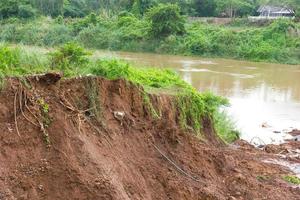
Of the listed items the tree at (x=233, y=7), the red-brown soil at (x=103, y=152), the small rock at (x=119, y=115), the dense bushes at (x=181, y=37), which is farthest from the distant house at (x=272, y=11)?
the small rock at (x=119, y=115)

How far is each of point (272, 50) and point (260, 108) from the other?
744 inches

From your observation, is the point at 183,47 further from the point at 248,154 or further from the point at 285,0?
the point at 248,154

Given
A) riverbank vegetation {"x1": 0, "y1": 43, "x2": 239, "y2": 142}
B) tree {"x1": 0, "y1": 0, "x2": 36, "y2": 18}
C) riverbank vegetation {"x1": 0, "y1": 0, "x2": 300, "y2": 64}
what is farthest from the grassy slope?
riverbank vegetation {"x1": 0, "y1": 43, "x2": 239, "y2": 142}

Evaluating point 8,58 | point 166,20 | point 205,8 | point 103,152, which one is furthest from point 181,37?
point 103,152

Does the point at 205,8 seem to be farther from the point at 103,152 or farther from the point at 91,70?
the point at 103,152

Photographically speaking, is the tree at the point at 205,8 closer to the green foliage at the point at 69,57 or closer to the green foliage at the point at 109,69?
the green foliage at the point at 109,69

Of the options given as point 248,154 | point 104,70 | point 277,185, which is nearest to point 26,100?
point 104,70

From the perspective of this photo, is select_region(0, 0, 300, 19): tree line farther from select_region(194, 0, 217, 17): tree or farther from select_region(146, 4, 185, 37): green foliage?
select_region(146, 4, 185, 37): green foliage

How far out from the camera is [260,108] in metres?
19.2

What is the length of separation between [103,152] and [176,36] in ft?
114

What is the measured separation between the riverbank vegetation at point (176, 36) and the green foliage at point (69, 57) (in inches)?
1139

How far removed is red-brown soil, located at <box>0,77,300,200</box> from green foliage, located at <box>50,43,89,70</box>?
601 mm

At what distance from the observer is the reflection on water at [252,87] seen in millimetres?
16406

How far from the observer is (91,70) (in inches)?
273
